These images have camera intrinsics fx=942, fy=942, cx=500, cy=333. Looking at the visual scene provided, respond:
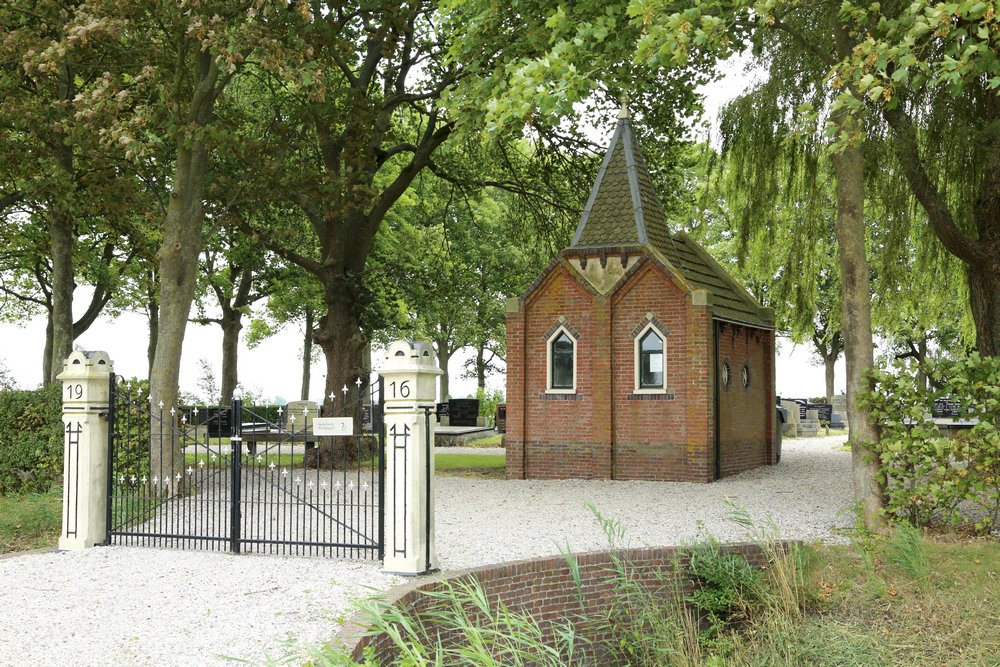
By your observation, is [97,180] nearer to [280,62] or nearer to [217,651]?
[280,62]

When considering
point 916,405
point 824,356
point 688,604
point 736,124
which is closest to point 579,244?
point 736,124

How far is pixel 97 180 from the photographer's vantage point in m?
19.5

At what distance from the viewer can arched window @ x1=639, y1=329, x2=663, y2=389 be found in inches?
734

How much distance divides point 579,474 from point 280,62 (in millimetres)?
9729

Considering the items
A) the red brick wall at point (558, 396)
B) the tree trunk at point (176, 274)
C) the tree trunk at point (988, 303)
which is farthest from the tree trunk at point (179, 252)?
the tree trunk at point (988, 303)

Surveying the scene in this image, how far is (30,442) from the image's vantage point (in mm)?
16594

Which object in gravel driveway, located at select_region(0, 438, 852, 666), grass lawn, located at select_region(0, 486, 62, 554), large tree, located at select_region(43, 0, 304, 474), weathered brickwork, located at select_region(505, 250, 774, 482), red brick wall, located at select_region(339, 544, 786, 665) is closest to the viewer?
gravel driveway, located at select_region(0, 438, 852, 666)

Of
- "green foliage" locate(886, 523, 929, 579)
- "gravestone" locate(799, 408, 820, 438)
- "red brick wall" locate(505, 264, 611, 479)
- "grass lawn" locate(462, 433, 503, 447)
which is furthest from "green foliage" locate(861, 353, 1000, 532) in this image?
"gravestone" locate(799, 408, 820, 438)

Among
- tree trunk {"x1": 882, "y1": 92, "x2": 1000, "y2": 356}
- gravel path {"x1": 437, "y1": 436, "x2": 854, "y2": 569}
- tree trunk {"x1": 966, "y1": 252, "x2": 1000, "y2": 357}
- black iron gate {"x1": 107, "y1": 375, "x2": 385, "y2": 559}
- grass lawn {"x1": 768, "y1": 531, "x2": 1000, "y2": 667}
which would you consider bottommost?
grass lawn {"x1": 768, "y1": 531, "x2": 1000, "y2": 667}

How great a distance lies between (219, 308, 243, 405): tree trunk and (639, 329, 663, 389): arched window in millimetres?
19719

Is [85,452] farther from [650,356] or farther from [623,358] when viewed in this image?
[650,356]

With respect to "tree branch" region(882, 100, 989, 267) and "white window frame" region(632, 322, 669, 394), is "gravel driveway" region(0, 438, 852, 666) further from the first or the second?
"tree branch" region(882, 100, 989, 267)

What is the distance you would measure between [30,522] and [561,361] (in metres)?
10.2

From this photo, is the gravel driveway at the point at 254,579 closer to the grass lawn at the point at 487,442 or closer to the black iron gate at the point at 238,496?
the black iron gate at the point at 238,496
